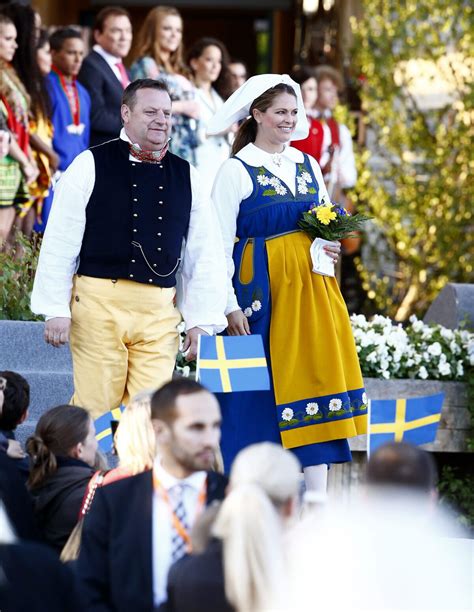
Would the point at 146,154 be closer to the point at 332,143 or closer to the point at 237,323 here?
the point at 237,323

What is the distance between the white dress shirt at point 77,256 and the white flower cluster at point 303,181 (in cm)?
58

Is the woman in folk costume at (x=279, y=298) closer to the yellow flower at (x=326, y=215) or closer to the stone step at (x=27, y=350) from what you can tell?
the yellow flower at (x=326, y=215)

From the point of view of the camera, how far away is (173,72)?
10891 millimetres

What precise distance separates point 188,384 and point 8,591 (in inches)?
33.9

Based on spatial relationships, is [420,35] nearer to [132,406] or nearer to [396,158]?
[396,158]

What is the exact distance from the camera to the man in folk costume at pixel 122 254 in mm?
6430

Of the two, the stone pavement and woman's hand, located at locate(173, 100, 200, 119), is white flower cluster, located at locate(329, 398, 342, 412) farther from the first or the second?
woman's hand, located at locate(173, 100, 200, 119)

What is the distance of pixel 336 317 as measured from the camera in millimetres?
7164

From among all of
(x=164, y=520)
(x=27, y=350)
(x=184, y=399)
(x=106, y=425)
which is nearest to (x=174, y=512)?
(x=164, y=520)

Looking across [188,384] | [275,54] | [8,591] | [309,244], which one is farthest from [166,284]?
[275,54]

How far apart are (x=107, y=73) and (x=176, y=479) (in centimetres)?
665

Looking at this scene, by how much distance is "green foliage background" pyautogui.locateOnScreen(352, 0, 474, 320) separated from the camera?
44.9 ft

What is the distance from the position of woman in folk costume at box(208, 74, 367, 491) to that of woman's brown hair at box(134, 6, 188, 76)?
3.83 m

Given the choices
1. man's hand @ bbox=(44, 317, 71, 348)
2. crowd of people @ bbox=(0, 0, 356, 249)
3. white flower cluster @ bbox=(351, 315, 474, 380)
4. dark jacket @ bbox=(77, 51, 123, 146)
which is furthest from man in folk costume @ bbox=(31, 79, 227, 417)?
dark jacket @ bbox=(77, 51, 123, 146)
